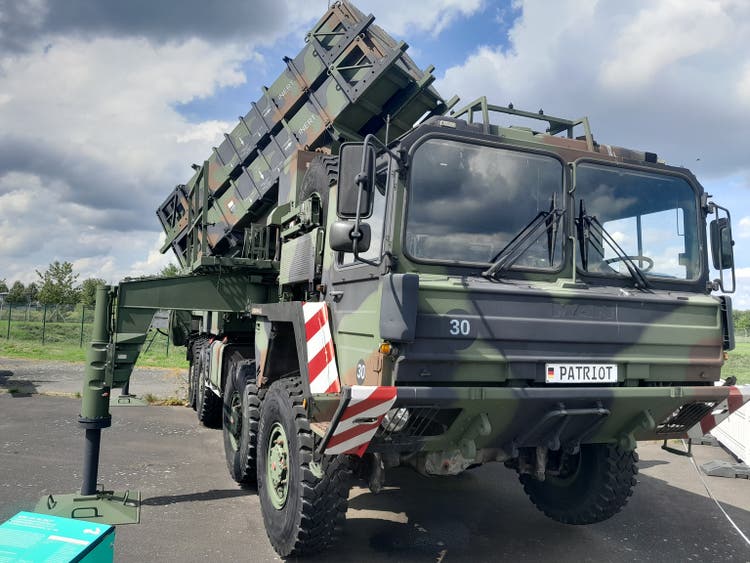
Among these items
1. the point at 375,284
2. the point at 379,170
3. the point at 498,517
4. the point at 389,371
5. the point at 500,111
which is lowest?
the point at 498,517

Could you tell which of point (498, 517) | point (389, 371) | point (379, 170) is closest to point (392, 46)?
point (379, 170)

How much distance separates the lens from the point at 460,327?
328 cm

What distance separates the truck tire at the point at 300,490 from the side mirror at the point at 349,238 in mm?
1188

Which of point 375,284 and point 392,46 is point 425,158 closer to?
point 375,284

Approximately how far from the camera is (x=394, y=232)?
11.2 feet

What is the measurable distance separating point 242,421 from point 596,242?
3595 mm

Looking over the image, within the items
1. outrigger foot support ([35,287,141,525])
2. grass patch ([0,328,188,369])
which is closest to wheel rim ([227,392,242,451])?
outrigger foot support ([35,287,141,525])

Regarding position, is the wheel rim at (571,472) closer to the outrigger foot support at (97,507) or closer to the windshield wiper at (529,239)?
the windshield wiper at (529,239)

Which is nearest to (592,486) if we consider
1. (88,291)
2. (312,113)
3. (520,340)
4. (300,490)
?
(520,340)

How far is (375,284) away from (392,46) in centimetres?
372

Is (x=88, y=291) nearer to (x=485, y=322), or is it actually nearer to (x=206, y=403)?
(x=206, y=403)

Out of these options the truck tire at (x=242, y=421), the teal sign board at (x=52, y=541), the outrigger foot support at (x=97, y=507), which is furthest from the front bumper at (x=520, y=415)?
the outrigger foot support at (x=97, y=507)

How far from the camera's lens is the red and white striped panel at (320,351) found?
11.9 feet

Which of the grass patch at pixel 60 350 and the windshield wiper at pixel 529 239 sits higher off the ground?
the windshield wiper at pixel 529 239
